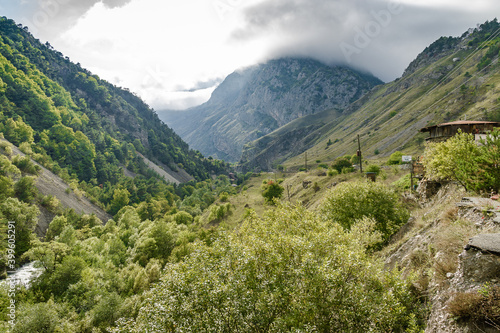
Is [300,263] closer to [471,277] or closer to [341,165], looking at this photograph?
[471,277]

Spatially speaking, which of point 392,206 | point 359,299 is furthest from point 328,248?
point 392,206

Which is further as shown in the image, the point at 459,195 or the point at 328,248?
the point at 459,195

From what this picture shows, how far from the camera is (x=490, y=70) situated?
164000 millimetres

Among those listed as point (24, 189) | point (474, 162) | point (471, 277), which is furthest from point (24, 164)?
point (474, 162)

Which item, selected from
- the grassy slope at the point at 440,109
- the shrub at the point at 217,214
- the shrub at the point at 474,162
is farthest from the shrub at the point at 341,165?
the shrub at the point at 474,162

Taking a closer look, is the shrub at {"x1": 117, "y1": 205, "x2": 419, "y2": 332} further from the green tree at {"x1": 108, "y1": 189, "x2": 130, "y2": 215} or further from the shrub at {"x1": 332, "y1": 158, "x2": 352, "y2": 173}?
the green tree at {"x1": 108, "y1": 189, "x2": 130, "y2": 215}

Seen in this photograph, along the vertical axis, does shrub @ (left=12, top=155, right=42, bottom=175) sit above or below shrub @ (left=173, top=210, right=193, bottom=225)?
above

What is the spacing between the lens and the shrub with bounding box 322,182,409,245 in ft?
109

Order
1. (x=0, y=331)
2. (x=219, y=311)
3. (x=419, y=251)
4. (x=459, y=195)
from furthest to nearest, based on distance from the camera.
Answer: (x=0, y=331) → (x=459, y=195) → (x=419, y=251) → (x=219, y=311)

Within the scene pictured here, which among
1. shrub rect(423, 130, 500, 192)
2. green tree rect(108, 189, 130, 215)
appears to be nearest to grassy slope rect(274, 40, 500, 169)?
shrub rect(423, 130, 500, 192)

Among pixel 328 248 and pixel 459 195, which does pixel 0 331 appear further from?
pixel 459 195

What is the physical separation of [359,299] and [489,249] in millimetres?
6540

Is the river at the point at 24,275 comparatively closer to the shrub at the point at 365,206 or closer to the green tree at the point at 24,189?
the green tree at the point at 24,189

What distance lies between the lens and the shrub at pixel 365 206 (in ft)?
109
